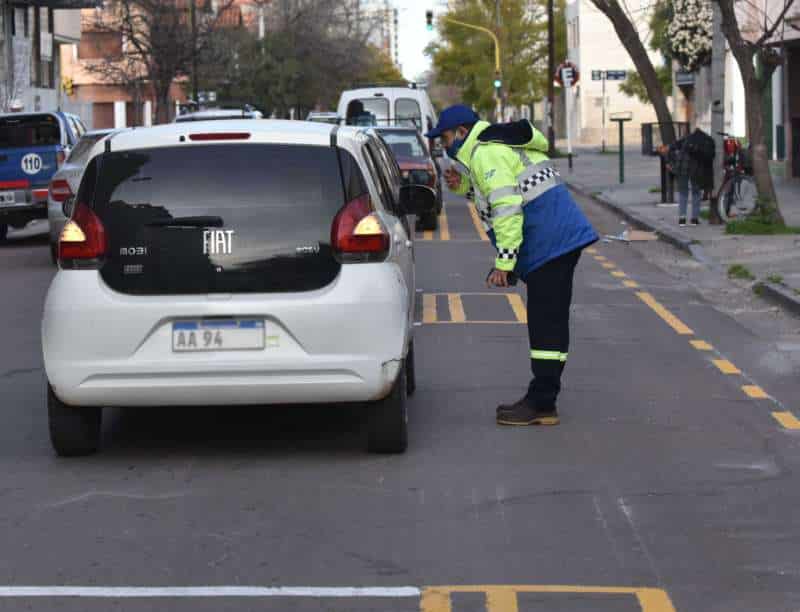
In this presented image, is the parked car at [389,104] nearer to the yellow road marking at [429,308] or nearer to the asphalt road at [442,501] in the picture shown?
the yellow road marking at [429,308]

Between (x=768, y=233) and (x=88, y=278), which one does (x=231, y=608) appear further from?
(x=768, y=233)

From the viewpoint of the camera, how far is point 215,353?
27.3 feet

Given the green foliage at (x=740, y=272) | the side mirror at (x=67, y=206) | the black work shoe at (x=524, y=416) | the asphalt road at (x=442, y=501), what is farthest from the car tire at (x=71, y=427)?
the green foliage at (x=740, y=272)

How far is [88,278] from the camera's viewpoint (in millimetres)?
8398

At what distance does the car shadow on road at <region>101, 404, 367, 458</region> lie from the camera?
9.00m

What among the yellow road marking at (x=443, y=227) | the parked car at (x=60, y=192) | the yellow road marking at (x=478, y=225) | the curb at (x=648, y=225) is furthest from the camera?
the yellow road marking at (x=443, y=227)

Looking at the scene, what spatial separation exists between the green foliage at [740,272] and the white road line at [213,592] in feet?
40.8

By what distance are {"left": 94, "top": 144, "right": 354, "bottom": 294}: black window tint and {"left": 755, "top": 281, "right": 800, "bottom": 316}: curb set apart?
7.80 meters

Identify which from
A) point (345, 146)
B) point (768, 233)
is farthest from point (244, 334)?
point (768, 233)

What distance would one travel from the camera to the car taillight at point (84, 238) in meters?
8.39

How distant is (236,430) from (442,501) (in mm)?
2186

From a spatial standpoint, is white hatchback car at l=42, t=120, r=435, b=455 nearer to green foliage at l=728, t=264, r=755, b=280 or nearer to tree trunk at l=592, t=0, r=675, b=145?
green foliage at l=728, t=264, r=755, b=280

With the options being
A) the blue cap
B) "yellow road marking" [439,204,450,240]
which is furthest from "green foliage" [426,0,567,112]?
the blue cap

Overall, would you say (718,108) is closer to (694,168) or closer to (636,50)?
(694,168)
